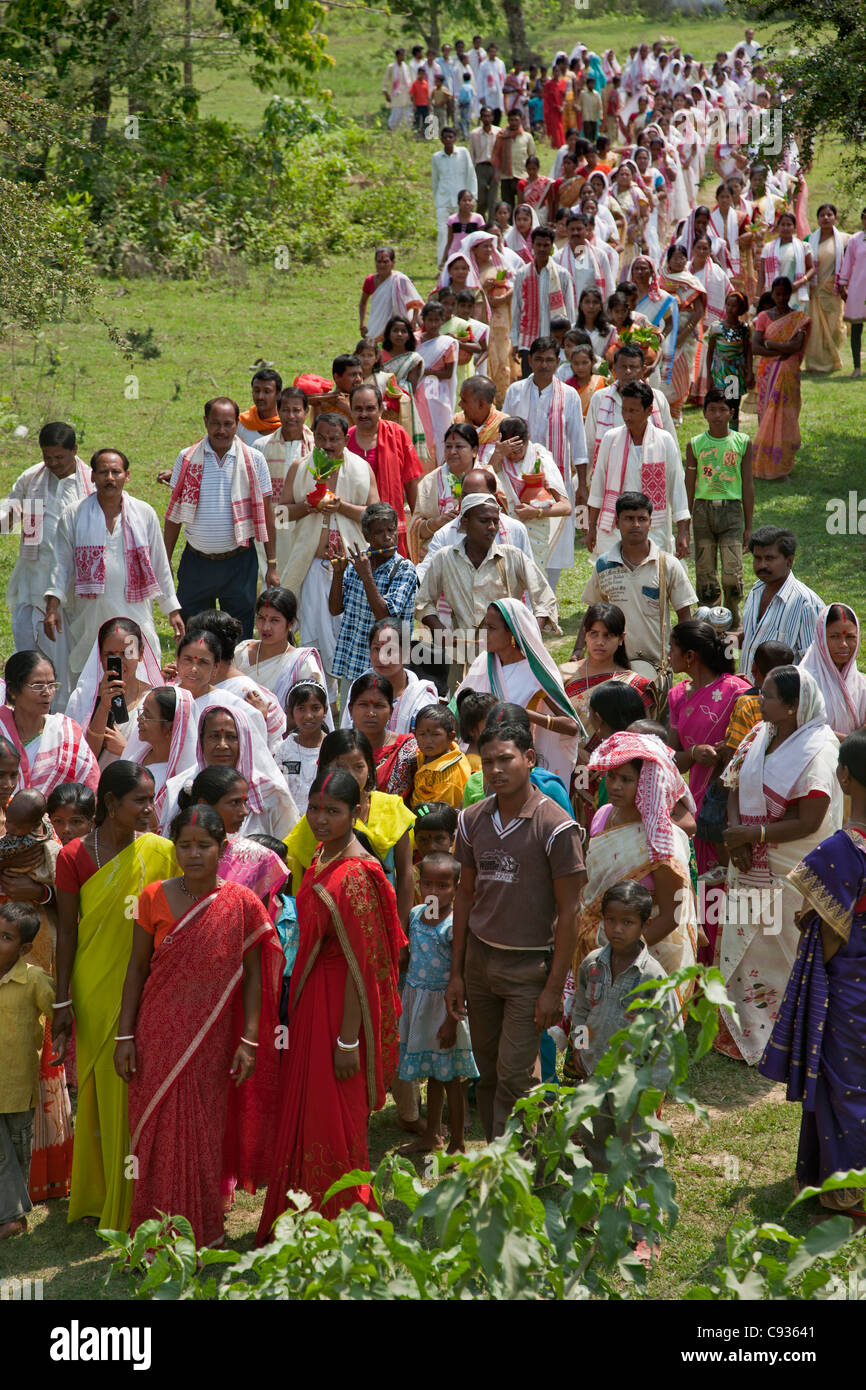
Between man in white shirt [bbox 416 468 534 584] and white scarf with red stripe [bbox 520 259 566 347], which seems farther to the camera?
white scarf with red stripe [bbox 520 259 566 347]

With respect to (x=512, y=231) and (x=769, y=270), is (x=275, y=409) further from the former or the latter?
(x=769, y=270)

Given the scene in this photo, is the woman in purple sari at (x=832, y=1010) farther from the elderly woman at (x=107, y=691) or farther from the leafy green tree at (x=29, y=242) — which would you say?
the leafy green tree at (x=29, y=242)

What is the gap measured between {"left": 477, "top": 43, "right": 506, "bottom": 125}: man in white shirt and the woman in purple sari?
2617 cm

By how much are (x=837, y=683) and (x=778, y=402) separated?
747 cm

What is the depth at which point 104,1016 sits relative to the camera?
538cm

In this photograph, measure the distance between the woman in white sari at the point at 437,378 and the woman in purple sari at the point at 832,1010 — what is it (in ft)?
23.7

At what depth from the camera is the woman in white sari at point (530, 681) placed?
6.73m

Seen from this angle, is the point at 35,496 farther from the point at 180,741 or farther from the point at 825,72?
the point at 825,72

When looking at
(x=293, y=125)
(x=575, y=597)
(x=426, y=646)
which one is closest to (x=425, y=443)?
(x=575, y=597)

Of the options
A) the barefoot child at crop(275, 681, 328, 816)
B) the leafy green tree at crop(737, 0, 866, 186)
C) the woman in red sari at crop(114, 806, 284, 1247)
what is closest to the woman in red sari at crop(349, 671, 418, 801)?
the barefoot child at crop(275, 681, 328, 816)

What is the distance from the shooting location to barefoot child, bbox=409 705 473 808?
20.6 feet

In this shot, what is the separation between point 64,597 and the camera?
28.0 feet

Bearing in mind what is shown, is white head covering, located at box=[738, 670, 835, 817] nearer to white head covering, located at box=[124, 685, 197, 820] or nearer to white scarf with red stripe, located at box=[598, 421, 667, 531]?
white head covering, located at box=[124, 685, 197, 820]

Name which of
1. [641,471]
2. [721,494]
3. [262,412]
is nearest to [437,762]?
[641,471]
